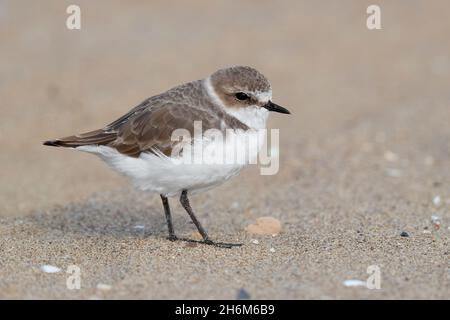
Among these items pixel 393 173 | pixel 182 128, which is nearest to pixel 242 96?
pixel 182 128

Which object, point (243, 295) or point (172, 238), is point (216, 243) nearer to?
point (172, 238)

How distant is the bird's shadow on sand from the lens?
6453mm

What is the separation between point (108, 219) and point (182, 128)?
1752mm

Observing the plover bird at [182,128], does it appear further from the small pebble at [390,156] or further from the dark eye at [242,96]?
the small pebble at [390,156]

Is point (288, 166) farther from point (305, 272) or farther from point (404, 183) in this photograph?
point (305, 272)

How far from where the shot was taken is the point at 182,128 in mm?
5535

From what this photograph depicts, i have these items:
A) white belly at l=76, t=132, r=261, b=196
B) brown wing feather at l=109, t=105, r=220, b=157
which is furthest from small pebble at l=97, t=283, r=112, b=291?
brown wing feather at l=109, t=105, r=220, b=157

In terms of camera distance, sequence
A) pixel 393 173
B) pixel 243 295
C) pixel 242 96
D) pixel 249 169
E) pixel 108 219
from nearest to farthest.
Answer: pixel 243 295
pixel 242 96
pixel 108 219
pixel 393 173
pixel 249 169

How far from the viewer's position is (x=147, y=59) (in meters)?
11.3

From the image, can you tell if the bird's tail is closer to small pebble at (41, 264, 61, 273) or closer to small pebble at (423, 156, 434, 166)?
small pebble at (41, 264, 61, 273)

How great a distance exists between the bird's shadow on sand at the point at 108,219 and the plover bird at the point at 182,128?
0.82m

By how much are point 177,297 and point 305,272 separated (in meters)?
0.97

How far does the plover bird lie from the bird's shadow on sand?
818mm
